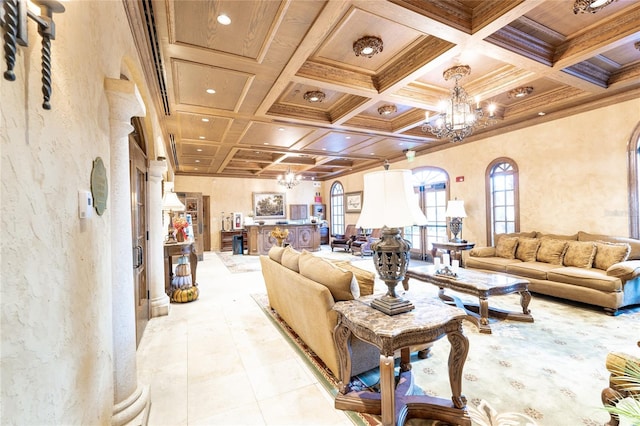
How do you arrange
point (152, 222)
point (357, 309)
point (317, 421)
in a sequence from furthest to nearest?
point (152, 222) → point (357, 309) → point (317, 421)

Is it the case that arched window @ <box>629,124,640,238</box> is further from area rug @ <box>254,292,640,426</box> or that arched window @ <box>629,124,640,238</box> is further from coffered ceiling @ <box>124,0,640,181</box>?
area rug @ <box>254,292,640,426</box>

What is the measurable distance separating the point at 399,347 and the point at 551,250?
4389mm

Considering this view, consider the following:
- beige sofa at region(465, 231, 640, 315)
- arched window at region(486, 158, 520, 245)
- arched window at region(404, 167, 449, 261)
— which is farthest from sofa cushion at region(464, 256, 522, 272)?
arched window at region(404, 167, 449, 261)

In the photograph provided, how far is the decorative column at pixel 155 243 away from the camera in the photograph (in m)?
3.59

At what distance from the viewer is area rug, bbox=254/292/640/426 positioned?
185 cm

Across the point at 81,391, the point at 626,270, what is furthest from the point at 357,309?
the point at 626,270

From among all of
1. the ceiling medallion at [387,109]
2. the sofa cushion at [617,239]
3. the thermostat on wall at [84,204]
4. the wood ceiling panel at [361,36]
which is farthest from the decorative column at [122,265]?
the sofa cushion at [617,239]

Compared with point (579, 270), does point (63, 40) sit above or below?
above

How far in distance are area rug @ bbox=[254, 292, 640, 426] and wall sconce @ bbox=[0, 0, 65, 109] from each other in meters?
2.25

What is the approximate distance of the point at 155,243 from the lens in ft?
12.0

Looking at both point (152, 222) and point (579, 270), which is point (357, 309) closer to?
point (152, 222)

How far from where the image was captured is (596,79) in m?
3.95

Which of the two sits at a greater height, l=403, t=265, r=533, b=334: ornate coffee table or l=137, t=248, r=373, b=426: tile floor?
l=403, t=265, r=533, b=334: ornate coffee table

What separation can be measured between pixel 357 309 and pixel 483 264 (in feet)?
13.1
